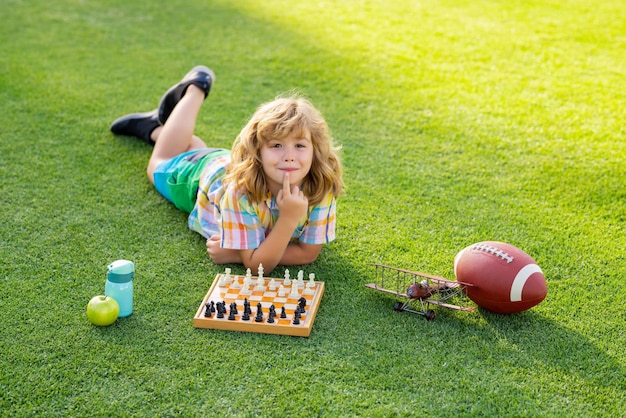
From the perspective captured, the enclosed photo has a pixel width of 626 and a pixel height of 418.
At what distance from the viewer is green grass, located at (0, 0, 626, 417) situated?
2.62 metres

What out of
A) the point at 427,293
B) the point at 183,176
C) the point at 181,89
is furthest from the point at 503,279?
the point at 181,89

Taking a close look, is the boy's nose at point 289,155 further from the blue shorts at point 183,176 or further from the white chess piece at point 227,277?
the blue shorts at point 183,176

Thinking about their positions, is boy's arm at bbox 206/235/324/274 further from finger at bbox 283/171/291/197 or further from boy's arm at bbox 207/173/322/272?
finger at bbox 283/171/291/197

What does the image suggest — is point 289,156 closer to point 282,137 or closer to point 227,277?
point 282,137

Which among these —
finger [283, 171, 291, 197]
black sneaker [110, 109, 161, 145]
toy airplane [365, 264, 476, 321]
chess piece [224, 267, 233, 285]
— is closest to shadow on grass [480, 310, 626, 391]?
toy airplane [365, 264, 476, 321]

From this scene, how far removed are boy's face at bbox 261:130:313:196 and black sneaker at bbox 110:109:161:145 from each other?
1.48 m

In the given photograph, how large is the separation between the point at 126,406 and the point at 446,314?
1235 millimetres

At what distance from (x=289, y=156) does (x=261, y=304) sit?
0.59 metres

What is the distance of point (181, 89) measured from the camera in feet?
14.0

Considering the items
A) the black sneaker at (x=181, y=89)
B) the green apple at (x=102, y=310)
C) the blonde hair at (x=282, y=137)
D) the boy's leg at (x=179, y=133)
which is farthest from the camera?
the black sneaker at (x=181, y=89)

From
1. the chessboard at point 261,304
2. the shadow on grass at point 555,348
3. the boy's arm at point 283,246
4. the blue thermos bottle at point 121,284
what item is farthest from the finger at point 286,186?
the shadow on grass at point 555,348

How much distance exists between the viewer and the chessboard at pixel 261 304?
2.87 meters

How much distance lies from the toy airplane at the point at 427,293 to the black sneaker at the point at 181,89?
1.67 m


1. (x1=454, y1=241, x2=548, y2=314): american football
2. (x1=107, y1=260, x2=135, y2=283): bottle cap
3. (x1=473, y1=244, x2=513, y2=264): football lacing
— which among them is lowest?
(x1=107, y1=260, x2=135, y2=283): bottle cap
